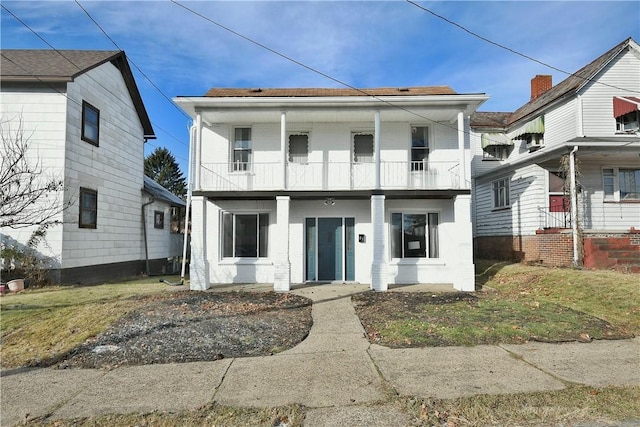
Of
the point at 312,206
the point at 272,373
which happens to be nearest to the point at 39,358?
the point at 272,373

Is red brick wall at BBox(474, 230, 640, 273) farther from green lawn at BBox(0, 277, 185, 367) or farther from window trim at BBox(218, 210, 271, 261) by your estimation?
green lawn at BBox(0, 277, 185, 367)

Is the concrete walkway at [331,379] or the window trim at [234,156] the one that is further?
the window trim at [234,156]

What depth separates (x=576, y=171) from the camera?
13328mm

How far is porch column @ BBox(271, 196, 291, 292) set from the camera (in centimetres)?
1104

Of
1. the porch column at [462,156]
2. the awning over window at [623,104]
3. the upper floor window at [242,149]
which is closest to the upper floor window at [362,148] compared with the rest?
the porch column at [462,156]

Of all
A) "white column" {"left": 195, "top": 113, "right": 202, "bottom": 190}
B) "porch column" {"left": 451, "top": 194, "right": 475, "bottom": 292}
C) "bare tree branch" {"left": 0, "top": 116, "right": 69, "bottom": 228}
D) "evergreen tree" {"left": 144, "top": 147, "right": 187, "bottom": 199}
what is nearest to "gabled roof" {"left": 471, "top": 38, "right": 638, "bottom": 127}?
"porch column" {"left": 451, "top": 194, "right": 475, "bottom": 292}

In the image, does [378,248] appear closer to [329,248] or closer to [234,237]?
[329,248]

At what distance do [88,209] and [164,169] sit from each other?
40.9 m

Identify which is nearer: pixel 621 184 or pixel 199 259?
pixel 199 259

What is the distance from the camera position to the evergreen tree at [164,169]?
A: 50938 mm

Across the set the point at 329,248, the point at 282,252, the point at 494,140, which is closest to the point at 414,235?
the point at 329,248

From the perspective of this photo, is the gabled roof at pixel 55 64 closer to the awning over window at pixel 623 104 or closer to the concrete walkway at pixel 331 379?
the concrete walkway at pixel 331 379

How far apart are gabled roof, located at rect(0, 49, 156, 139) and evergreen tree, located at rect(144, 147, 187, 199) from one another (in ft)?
120

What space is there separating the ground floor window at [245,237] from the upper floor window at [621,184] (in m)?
13.5
